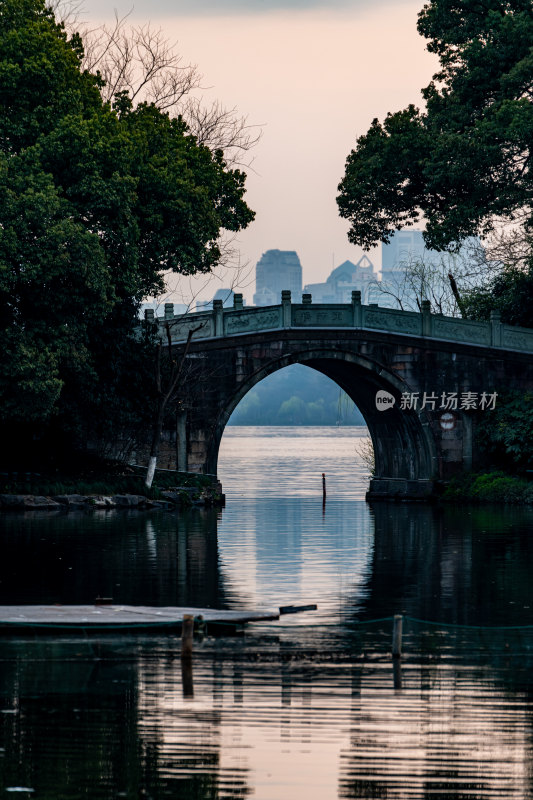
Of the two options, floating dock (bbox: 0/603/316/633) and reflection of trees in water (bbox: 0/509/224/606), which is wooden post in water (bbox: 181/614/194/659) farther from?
reflection of trees in water (bbox: 0/509/224/606)

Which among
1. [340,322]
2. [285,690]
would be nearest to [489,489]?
[340,322]

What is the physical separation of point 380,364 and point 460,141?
8252 millimetres

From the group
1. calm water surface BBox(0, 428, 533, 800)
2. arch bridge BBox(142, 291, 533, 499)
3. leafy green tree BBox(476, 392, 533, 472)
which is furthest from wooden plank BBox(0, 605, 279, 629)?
leafy green tree BBox(476, 392, 533, 472)

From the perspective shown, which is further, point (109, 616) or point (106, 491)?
point (106, 491)

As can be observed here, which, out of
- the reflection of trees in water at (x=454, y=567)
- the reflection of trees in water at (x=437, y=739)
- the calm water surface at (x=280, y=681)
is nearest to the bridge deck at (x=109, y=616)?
the calm water surface at (x=280, y=681)

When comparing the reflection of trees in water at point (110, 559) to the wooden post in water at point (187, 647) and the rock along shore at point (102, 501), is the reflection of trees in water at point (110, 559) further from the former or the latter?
the wooden post in water at point (187, 647)

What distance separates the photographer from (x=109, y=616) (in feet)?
57.0

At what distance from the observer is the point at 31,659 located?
15477 mm

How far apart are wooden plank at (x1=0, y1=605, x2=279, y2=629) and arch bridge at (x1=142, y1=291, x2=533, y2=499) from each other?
2423 cm

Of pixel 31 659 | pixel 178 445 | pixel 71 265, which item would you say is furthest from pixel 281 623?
pixel 178 445

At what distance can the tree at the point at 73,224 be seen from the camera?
3375cm

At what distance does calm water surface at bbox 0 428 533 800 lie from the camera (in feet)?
36.0

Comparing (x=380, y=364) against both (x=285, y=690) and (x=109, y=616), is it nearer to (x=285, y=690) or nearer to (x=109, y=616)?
(x=109, y=616)

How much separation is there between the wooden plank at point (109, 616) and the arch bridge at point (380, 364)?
24.2 meters
